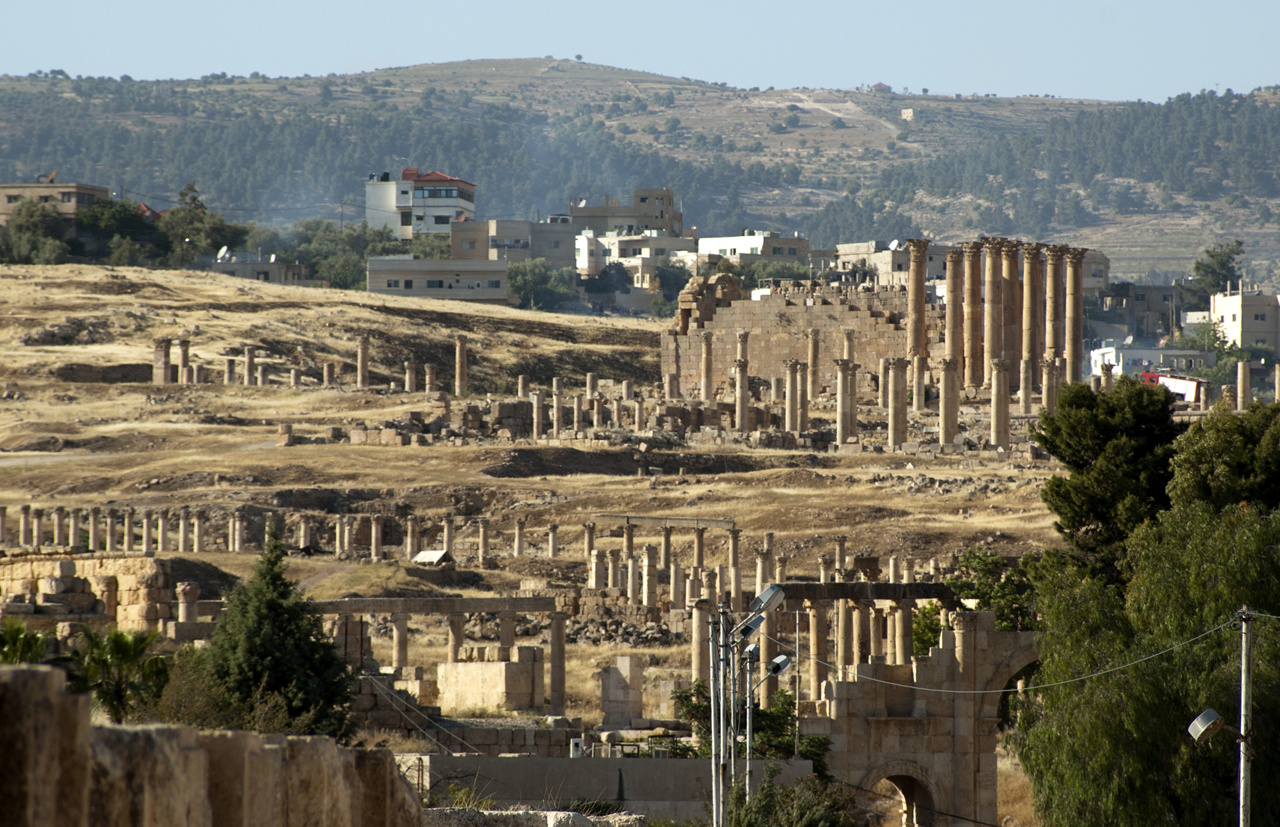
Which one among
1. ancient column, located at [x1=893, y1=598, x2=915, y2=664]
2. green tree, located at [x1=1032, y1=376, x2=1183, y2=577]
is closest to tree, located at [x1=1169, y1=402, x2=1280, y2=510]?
green tree, located at [x1=1032, y1=376, x2=1183, y2=577]

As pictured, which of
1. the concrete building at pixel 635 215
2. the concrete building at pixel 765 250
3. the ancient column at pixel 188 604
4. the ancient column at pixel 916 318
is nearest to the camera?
the ancient column at pixel 188 604

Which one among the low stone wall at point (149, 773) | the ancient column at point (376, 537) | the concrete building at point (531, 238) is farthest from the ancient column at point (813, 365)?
the concrete building at point (531, 238)

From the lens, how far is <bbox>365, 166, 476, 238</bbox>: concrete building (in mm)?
173875

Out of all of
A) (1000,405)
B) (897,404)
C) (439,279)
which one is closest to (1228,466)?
(1000,405)

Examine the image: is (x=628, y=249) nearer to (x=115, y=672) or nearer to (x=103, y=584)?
(x=103, y=584)

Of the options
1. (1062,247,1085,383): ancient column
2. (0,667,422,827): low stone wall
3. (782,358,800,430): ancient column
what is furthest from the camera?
(1062,247,1085,383): ancient column

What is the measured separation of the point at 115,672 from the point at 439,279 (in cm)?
10656

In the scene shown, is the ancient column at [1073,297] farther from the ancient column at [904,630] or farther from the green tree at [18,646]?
the green tree at [18,646]

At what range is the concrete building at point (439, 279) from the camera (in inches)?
4867

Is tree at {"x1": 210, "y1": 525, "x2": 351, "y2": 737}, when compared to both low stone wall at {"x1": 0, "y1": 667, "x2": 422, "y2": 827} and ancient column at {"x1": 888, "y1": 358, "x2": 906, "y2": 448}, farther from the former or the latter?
ancient column at {"x1": 888, "y1": 358, "x2": 906, "y2": 448}

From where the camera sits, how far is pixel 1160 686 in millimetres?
23422

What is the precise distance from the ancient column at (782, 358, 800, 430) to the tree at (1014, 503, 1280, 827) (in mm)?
41082

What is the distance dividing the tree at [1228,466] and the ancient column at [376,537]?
67.1 ft

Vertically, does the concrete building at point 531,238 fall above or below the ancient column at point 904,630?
above
